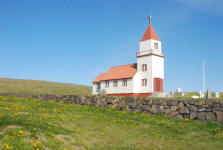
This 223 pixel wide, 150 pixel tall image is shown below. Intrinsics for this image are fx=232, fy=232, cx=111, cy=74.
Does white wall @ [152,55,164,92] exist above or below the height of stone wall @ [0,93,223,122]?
above

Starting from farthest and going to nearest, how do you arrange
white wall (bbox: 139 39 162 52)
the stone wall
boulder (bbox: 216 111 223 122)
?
white wall (bbox: 139 39 162 52) → the stone wall → boulder (bbox: 216 111 223 122)

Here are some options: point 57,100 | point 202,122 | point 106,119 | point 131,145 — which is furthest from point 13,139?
point 57,100

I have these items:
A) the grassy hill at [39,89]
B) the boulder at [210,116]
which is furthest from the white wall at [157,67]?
the boulder at [210,116]

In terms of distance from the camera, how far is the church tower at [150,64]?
42156 mm

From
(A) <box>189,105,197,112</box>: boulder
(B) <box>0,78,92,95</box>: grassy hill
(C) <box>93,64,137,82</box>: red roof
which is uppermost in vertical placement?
(C) <box>93,64,137,82</box>: red roof

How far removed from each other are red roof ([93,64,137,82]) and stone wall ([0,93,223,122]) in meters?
18.9

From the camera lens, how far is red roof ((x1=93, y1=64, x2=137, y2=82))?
148 feet

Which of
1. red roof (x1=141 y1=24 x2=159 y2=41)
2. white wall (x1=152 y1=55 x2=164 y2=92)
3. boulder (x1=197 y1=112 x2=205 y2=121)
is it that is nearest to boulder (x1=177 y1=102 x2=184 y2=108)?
boulder (x1=197 y1=112 x2=205 y2=121)

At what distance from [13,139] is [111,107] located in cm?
1566

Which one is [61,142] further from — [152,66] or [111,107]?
[152,66]

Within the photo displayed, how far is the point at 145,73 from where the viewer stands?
142 ft

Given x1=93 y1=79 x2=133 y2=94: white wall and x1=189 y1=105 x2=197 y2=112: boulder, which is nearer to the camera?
x1=189 y1=105 x2=197 y2=112: boulder

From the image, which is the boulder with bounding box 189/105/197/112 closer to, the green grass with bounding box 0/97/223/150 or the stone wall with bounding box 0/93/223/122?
the stone wall with bounding box 0/93/223/122

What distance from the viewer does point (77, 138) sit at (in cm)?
1155
